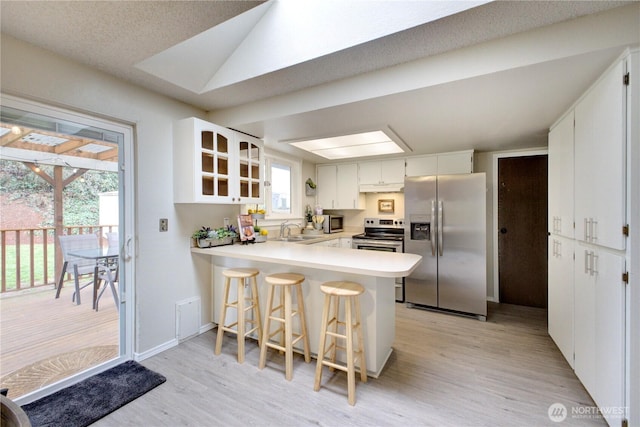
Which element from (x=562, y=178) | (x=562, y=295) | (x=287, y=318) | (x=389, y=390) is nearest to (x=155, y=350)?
(x=287, y=318)

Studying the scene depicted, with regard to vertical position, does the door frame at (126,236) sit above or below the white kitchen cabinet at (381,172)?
below

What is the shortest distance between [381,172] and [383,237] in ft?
3.36

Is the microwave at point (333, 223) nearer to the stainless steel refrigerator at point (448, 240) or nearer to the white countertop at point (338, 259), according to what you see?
the stainless steel refrigerator at point (448, 240)

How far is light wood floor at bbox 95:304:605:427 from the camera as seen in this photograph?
169cm

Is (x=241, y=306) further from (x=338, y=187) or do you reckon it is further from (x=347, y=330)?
(x=338, y=187)

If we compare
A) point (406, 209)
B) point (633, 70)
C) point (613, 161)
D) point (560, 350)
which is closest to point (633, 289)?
point (613, 161)

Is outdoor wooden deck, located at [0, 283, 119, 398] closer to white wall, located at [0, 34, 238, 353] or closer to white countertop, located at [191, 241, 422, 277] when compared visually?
white wall, located at [0, 34, 238, 353]

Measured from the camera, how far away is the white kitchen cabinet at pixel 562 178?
2.13 metres

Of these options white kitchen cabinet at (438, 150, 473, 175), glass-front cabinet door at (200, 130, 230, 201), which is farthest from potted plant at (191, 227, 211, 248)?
white kitchen cabinet at (438, 150, 473, 175)

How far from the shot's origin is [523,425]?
5.36 feet

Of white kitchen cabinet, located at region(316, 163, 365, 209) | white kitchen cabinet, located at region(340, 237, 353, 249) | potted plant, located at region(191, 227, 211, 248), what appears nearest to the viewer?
potted plant, located at region(191, 227, 211, 248)

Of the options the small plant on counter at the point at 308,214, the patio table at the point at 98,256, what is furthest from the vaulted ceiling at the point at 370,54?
the small plant on counter at the point at 308,214

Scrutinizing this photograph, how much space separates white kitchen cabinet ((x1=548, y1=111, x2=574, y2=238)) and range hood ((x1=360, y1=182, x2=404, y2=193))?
1.88 metres

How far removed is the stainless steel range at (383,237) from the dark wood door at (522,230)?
1.40 m
